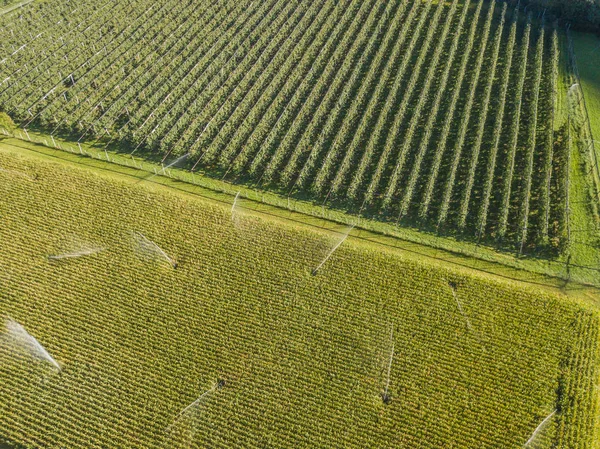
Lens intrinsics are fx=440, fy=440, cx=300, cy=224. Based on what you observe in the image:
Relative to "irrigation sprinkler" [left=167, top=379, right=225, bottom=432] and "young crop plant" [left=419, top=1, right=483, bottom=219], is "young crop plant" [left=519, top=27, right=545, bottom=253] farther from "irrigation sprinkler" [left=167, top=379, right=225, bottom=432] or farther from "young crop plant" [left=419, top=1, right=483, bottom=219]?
"irrigation sprinkler" [left=167, top=379, right=225, bottom=432]

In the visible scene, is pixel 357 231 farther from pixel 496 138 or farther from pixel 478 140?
pixel 496 138

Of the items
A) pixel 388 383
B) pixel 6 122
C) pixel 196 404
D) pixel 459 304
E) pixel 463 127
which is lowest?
pixel 196 404

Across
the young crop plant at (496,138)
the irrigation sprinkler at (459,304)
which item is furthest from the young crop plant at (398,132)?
the irrigation sprinkler at (459,304)

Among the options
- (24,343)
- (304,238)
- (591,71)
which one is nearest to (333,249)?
(304,238)

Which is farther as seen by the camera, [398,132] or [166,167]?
[398,132]

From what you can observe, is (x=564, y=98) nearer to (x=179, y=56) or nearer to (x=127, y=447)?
(x=179, y=56)

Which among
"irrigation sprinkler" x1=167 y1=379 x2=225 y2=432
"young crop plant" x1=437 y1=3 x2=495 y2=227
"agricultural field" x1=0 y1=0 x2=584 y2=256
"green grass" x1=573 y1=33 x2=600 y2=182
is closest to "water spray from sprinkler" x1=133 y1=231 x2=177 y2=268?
"agricultural field" x1=0 y1=0 x2=584 y2=256
